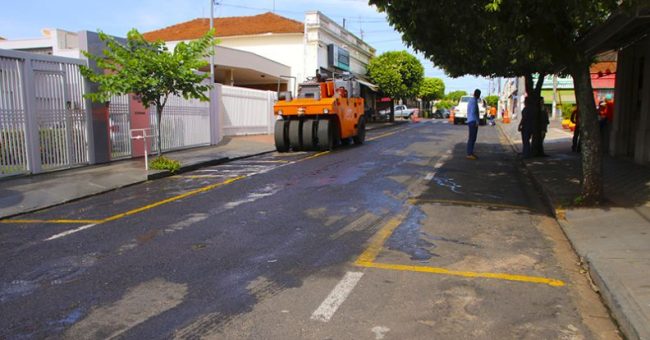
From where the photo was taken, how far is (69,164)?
13766mm

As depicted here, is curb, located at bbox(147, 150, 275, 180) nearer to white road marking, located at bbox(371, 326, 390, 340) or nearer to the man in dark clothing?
the man in dark clothing

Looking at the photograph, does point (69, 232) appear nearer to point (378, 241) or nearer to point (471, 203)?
point (378, 241)

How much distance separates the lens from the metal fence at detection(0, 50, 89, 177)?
39.1 feet

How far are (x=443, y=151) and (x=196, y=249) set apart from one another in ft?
43.1

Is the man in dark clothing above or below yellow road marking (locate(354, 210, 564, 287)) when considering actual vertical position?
above

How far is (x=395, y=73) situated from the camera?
149ft

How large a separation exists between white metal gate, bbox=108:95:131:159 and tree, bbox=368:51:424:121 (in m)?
32.3

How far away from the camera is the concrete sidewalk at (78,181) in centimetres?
947

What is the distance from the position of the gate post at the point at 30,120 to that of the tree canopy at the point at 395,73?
35718mm

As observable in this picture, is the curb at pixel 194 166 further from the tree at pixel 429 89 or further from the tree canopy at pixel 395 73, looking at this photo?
the tree at pixel 429 89

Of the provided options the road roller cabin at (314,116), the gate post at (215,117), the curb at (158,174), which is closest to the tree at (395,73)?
the gate post at (215,117)

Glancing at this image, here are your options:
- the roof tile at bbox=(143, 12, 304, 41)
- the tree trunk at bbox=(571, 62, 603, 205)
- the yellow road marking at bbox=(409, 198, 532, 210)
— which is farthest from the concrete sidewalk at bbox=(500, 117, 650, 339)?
the roof tile at bbox=(143, 12, 304, 41)

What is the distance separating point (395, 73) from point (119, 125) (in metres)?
32.9

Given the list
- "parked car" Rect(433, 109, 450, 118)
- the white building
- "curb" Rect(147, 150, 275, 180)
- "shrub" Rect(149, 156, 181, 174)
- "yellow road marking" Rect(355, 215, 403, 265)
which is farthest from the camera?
"parked car" Rect(433, 109, 450, 118)
